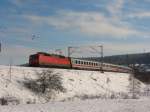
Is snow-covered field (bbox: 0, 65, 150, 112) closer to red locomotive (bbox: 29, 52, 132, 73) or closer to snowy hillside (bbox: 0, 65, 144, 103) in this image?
snowy hillside (bbox: 0, 65, 144, 103)

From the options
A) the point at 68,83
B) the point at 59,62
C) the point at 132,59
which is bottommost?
the point at 68,83

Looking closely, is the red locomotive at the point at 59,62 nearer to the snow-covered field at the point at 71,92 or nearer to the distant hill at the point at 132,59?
the snow-covered field at the point at 71,92

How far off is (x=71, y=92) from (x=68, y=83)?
3288 mm

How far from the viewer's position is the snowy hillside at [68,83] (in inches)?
1468

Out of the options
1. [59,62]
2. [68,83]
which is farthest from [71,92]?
[59,62]

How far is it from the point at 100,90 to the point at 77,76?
4226mm

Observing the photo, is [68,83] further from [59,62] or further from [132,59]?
[132,59]

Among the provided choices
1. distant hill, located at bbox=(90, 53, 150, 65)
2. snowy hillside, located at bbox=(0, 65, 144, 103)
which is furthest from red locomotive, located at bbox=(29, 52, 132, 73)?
distant hill, located at bbox=(90, 53, 150, 65)

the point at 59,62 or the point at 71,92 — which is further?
the point at 59,62

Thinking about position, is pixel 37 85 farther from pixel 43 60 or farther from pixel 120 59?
pixel 120 59

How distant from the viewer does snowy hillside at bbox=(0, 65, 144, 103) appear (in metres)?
37.3

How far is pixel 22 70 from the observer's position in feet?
142

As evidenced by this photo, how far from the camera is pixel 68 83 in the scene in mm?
49500

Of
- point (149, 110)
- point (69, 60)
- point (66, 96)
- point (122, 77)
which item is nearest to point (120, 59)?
point (122, 77)
